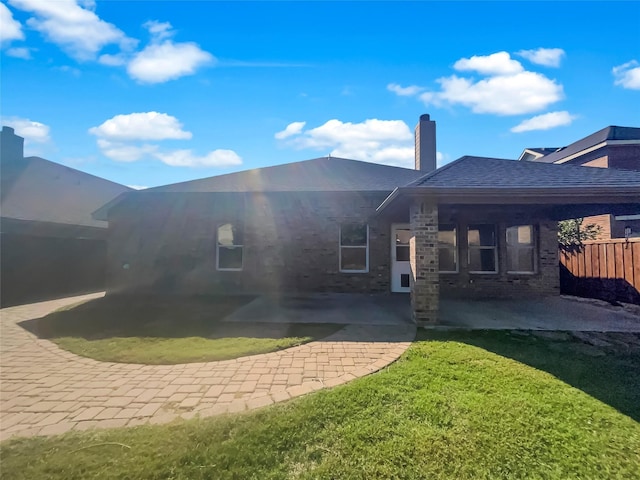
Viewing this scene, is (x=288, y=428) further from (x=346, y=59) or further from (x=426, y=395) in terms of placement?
(x=346, y=59)

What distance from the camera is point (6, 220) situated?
10172 mm

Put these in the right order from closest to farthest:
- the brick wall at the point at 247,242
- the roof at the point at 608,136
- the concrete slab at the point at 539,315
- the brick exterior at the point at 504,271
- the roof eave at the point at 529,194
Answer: the roof eave at the point at 529,194, the concrete slab at the point at 539,315, the brick exterior at the point at 504,271, the brick wall at the point at 247,242, the roof at the point at 608,136

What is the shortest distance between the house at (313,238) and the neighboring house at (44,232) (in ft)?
7.13

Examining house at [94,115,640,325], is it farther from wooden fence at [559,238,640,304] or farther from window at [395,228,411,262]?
wooden fence at [559,238,640,304]

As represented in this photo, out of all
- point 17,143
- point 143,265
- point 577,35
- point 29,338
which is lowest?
point 29,338

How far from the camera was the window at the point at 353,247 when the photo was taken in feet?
34.5

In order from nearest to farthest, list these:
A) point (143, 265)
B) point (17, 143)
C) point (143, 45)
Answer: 1. point (143, 45)
2. point (143, 265)
3. point (17, 143)

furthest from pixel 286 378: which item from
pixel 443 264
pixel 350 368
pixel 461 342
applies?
pixel 443 264

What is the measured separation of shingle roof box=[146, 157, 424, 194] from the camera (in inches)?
422

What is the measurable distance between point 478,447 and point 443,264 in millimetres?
8038

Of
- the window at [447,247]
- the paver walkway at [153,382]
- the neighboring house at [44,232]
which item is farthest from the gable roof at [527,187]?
the neighboring house at [44,232]

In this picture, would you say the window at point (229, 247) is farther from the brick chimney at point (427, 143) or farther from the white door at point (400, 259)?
the brick chimney at point (427, 143)

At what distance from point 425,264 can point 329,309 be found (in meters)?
2.89

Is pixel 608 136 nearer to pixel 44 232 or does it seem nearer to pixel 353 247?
pixel 353 247
